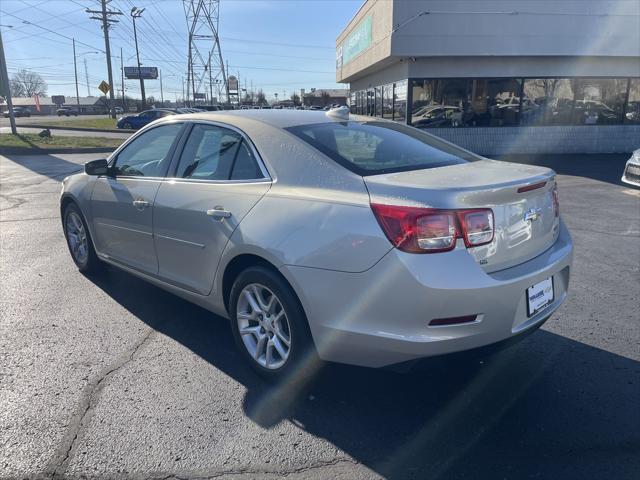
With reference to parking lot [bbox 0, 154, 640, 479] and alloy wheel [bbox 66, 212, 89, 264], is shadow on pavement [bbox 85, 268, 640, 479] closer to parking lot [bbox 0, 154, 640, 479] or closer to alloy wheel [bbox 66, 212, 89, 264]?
parking lot [bbox 0, 154, 640, 479]

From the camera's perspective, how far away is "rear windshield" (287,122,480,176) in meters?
3.06

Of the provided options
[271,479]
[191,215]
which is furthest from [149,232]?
[271,479]

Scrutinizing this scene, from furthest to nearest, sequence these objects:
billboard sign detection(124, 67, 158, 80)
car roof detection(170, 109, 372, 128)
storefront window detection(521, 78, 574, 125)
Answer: billboard sign detection(124, 67, 158, 80), storefront window detection(521, 78, 574, 125), car roof detection(170, 109, 372, 128)

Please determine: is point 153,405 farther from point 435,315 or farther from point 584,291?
point 584,291

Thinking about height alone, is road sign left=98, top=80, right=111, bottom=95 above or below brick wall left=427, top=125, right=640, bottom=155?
above

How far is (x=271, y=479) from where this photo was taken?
243 cm

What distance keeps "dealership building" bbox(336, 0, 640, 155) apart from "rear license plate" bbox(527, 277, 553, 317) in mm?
14337

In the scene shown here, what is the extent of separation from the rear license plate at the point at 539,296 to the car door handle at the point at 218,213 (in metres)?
1.82

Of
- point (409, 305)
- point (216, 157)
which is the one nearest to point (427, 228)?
point (409, 305)

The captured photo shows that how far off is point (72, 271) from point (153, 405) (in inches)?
114

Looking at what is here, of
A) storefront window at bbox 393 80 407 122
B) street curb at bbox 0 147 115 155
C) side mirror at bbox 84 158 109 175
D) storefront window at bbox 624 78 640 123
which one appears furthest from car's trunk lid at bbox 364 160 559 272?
street curb at bbox 0 147 115 155

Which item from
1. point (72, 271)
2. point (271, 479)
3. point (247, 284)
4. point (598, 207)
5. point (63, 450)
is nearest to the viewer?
point (271, 479)

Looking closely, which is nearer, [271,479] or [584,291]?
[271,479]

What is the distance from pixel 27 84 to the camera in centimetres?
11894
